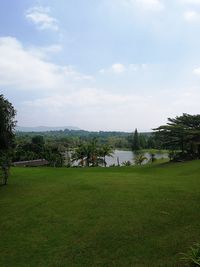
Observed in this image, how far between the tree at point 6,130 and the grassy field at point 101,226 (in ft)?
12.4

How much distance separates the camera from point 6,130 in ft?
70.0

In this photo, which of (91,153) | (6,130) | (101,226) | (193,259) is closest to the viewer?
(193,259)

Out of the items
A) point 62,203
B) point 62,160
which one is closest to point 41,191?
point 62,203

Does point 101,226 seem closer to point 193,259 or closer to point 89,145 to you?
point 193,259

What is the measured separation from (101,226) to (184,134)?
92.9ft

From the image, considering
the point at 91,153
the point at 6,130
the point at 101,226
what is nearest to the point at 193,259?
the point at 101,226

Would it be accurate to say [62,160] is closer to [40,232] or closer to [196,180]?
[196,180]

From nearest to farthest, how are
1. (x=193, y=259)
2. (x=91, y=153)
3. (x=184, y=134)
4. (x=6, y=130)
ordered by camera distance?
(x=193, y=259) → (x=6, y=130) → (x=184, y=134) → (x=91, y=153)

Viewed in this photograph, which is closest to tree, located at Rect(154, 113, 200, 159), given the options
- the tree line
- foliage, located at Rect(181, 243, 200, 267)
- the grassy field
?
the tree line

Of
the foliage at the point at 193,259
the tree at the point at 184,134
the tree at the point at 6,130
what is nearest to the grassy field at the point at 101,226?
the foliage at the point at 193,259

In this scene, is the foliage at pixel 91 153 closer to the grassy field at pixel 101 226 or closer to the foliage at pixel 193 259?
the grassy field at pixel 101 226

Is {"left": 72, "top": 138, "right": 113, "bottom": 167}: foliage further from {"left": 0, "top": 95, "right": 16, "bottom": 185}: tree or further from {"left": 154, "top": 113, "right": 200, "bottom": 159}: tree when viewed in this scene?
{"left": 0, "top": 95, "right": 16, "bottom": 185}: tree

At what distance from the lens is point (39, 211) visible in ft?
48.0

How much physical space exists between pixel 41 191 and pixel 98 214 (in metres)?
7.46
